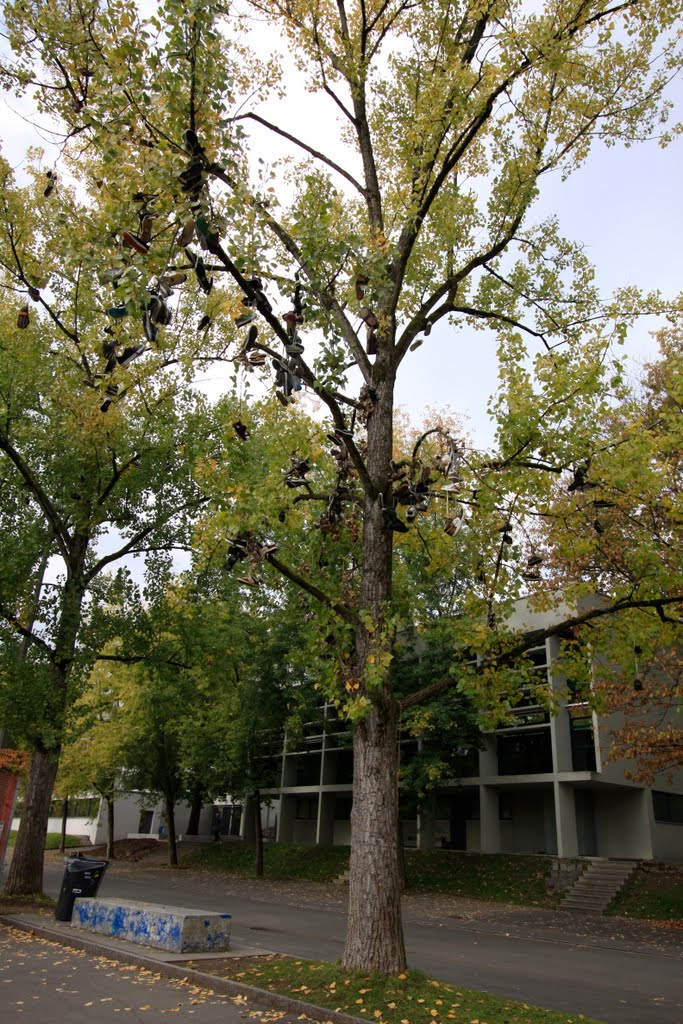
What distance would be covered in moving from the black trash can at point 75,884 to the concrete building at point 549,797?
1176 cm

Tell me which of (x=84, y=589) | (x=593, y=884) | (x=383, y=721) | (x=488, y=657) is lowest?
(x=593, y=884)

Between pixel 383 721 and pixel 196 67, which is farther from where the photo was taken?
pixel 383 721

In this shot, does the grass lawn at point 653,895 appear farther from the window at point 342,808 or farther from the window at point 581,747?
the window at point 342,808

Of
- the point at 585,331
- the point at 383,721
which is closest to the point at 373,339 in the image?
the point at 585,331

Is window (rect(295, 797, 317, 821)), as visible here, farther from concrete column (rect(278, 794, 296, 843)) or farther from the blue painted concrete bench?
the blue painted concrete bench

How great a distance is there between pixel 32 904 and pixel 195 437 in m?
9.40

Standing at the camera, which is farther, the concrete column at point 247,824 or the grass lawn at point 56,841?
the grass lawn at point 56,841

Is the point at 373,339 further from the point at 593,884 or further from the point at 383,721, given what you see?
the point at 593,884

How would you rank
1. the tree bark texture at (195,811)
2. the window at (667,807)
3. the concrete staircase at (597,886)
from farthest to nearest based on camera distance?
1. the tree bark texture at (195,811)
2. the window at (667,807)
3. the concrete staircase at (597,886)

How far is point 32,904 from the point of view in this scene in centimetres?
1411

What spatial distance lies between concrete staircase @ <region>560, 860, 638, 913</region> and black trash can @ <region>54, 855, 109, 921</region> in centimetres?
1312

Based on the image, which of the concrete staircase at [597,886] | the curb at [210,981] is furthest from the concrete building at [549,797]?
the curb at [210,981]

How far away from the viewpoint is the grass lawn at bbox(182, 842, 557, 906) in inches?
868

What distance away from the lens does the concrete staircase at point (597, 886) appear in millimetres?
19881
